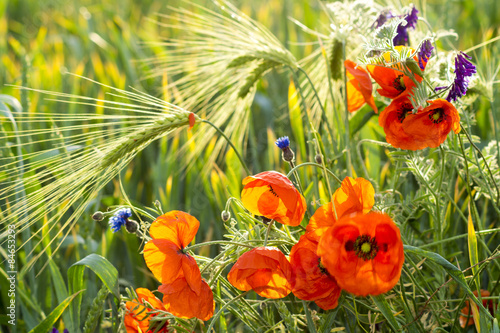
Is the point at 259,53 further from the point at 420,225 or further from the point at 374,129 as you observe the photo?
the point at 420,225

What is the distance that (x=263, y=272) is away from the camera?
61cm

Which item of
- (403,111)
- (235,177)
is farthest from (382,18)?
(235,177)

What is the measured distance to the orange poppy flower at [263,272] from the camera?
0.58 metres

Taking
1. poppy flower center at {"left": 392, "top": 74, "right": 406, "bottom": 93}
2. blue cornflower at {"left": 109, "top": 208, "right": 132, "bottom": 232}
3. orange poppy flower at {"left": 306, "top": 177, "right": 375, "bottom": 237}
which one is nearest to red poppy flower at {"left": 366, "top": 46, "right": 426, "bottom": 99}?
poppy flower center at {"left": 392, "top": 74, "right": 406, "bottom": 93}

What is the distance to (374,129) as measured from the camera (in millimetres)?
1180

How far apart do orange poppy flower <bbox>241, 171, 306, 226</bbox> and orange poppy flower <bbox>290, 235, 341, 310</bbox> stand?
1.4 inches

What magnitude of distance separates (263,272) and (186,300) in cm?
10

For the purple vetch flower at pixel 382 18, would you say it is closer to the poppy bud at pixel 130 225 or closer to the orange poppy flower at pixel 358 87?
the orange poppy flower at pixel 358 87

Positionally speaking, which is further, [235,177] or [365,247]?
[235,177]

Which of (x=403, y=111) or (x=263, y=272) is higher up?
(x=403, y=111)

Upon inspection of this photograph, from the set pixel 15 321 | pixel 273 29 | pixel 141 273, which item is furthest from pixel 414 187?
pixel 273 29

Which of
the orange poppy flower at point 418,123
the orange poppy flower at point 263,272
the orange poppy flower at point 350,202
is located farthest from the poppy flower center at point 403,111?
the orange poppy flower at point 263,272

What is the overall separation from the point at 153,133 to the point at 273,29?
6.35 feet

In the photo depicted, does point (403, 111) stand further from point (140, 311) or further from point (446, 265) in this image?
point (140, 311)
